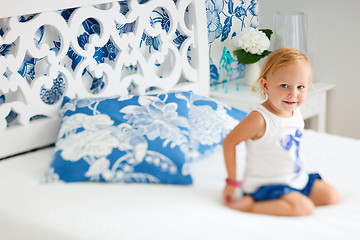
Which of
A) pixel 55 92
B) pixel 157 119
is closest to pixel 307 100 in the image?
pixel 157 119

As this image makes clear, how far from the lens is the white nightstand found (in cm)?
264

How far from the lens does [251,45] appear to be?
272 cm

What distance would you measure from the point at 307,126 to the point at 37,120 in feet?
4.81

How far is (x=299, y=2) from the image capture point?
2.94 meters

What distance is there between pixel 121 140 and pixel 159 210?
39cm

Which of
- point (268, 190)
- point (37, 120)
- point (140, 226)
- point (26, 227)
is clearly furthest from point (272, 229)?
point (37, 120)

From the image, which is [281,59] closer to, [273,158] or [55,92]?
[273,158]

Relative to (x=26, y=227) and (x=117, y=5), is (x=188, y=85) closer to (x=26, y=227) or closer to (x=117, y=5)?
(x=117, y=5)

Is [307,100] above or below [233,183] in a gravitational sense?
below

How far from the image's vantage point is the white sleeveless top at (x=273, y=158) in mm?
1589

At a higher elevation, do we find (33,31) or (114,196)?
(33,31)

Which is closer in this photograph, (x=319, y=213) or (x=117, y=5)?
(x=319, y=213)

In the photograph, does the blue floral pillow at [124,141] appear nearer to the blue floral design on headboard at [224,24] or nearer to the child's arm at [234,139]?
the child's arm at [234,139]

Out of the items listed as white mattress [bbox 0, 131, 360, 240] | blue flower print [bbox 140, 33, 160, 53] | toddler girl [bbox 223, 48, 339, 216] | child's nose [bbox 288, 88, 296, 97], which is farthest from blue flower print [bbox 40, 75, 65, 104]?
child's nose [bbox 288, 88, 296, 97]
